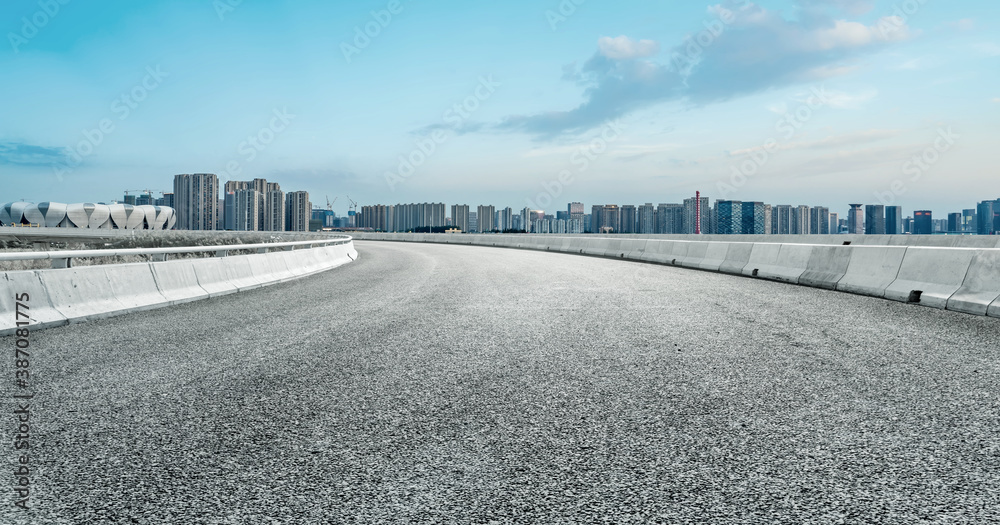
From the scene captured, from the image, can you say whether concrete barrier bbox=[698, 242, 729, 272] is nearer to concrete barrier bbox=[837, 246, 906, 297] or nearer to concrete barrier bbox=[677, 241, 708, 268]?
concrete barrier bbox=[677, 241, 708, 268]

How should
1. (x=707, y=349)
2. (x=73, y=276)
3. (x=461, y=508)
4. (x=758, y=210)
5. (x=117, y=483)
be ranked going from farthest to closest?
(x=758, y=210)
(x=73, y=276)
(x=707, y=349)
(x=117, y=483)
(x=461, y=508)

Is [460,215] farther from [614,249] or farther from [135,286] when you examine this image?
[135,286]

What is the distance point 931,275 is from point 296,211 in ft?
547

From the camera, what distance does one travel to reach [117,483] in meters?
3.02

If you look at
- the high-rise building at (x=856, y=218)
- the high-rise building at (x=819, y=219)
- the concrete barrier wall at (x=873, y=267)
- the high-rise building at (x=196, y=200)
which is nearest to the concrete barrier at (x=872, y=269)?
the concrete barrier wall at (x=873, y=267)

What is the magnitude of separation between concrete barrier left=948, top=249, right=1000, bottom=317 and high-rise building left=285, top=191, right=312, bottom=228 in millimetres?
164596

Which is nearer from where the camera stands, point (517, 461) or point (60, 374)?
point (517, 461)

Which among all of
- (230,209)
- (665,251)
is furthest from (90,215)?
(665,251)

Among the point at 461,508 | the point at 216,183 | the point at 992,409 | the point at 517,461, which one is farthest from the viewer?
the point at 216,183

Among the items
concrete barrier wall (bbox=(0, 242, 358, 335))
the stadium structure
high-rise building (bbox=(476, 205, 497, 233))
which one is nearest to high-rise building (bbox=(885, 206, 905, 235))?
concrete barrier wall (bbox=(0, 242, 358, 335))

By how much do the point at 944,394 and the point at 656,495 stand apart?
317 cm

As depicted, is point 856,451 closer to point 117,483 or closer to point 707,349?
point 707,349

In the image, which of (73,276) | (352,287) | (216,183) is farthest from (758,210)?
(216,183)

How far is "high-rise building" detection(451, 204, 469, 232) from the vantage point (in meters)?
180
